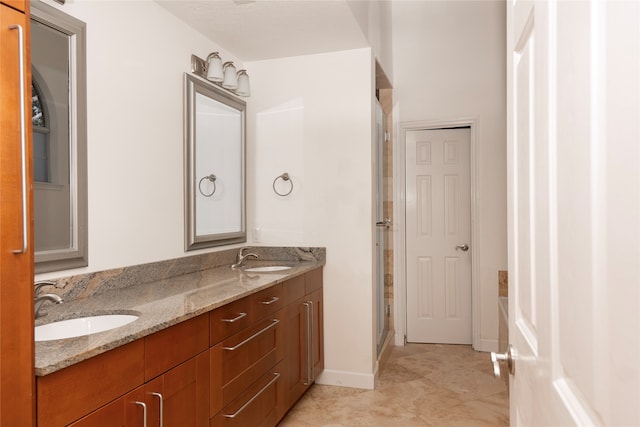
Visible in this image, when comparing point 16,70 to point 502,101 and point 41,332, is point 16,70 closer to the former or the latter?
point 41,332

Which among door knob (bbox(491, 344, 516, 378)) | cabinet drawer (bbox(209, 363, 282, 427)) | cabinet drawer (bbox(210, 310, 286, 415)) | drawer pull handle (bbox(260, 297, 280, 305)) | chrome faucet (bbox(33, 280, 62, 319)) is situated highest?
chrome faucet (bbox(33, 280, 62, 319))

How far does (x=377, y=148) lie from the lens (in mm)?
3592

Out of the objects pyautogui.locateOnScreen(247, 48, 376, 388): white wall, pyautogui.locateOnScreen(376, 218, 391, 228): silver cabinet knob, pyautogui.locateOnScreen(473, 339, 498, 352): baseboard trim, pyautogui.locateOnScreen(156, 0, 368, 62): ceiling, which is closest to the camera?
pyautogui.locateOnScreen(156, 0, 368, 62): ceiling

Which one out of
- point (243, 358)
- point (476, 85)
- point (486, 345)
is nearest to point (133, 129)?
point (243, 358)

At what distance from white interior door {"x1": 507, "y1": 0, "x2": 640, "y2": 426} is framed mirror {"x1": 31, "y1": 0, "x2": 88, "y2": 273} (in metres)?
1.75

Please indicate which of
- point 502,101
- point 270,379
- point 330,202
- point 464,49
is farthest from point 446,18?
point 270,379

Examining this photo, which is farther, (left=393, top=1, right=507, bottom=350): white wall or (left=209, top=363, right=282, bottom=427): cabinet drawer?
(left=393, top=1, right=507, bottom=350): white wall

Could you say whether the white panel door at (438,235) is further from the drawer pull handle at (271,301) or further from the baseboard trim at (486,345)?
the drawer pull handle at (271,301)

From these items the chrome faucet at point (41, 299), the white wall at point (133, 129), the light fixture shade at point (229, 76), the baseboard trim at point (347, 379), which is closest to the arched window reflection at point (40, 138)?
the white wall at point (133, 129)

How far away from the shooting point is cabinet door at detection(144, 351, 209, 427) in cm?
148

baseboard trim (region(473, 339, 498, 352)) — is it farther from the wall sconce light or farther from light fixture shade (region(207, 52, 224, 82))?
light fixture shade (region(207, 52, 224, 82))

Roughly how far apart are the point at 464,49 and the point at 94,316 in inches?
149

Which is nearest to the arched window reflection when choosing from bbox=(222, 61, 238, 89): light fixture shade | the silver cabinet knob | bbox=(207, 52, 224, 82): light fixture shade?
bbox=(207, 52, 224, 82): light fixture shade

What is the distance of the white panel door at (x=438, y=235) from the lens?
421 cm
